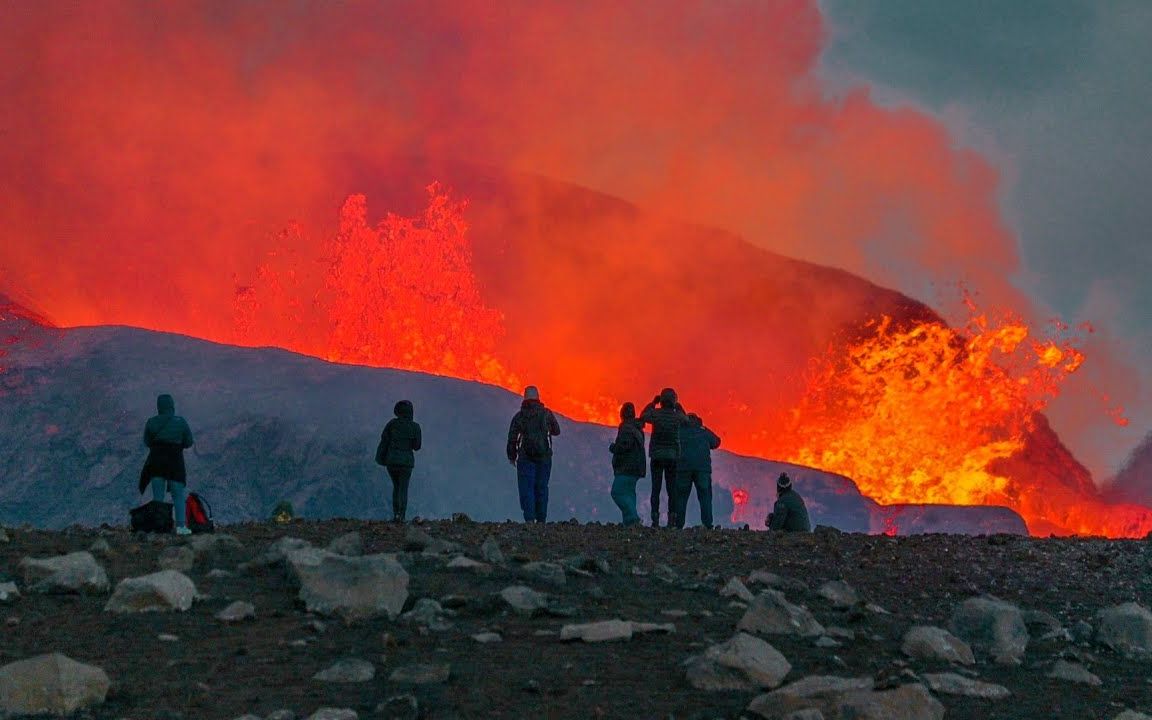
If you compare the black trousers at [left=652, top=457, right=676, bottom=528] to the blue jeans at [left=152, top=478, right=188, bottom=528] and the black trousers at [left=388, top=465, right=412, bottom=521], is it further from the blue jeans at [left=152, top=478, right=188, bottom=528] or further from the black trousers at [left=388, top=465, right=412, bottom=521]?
the blue jeans at [left=152, top=478, right=188, bottom=528]

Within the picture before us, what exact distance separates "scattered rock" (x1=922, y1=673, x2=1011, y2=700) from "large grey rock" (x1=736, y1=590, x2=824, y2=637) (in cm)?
105

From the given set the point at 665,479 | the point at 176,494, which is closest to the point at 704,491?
the point at 665,479

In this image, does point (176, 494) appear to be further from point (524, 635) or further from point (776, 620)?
point (776, 620)

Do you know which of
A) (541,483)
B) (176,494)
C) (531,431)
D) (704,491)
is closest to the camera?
(176,494)

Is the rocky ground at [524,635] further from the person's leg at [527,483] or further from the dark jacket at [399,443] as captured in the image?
the person's leg at [527,483]

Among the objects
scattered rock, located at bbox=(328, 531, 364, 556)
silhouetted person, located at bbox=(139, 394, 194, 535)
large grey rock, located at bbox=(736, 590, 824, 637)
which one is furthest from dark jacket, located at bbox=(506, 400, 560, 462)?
large grey rock, located at bbox=(736, 590, 824, 637)

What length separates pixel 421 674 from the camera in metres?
7.51

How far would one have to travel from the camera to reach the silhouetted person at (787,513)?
1628 cm

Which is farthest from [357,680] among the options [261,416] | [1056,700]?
[261,416]

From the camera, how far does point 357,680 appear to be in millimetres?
7516

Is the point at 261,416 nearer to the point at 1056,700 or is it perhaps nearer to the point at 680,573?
the point at 680,573

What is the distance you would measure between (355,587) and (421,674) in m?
1.48

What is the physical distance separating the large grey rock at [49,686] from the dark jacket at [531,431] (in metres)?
9.89

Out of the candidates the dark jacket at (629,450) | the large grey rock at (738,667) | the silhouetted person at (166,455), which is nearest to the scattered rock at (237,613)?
the large grey rock at (738,667)
